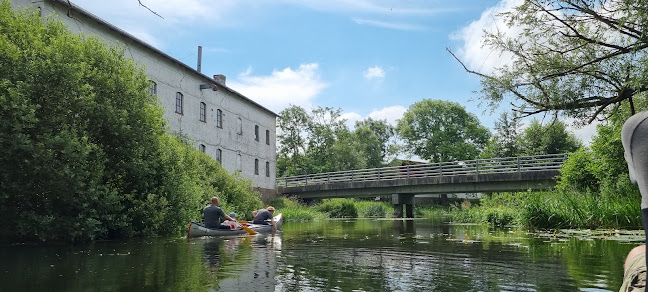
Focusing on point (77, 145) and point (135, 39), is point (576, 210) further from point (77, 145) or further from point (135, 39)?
point (135, 39)

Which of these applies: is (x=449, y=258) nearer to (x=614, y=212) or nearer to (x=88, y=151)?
(x=614, y=212)

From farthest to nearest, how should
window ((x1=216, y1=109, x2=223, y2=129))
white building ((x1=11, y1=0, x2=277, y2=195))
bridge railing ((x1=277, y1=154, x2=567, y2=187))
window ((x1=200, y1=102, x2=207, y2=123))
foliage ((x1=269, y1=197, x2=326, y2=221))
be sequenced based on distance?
1. window ((x1=216, y1=109, x2=223, y2=129))
2. foliage ((x1=269, y1=197, x2=326, y2=221))
3. window ((x1=200, y1=102, x2=207, y2=123))
4. bridge railing ((x1=277, y1=154, x2=567, y2=187))
5. white building ((x1=11, y1=0, x2=277, y2=195))

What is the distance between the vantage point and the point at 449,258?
29.0 ft

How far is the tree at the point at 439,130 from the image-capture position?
64.1 m

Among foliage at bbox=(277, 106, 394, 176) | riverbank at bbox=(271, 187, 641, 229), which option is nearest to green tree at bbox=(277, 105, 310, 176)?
foliage at bbox=(277, 106, 394, 176)

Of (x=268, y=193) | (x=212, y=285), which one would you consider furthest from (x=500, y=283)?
(x=268, y=193)

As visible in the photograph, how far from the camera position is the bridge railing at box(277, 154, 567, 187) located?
29.5 meters

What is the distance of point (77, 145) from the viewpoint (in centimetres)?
1361

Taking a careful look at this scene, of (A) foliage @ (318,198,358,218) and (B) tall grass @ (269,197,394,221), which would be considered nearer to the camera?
(B) tall grass @ (269,197,394,221)

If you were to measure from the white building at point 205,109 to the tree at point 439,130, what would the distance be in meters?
27.3

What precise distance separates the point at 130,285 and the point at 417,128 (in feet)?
205

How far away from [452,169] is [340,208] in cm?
1086

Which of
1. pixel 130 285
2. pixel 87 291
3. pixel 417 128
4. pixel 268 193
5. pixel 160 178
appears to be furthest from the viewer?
pixel 417 128

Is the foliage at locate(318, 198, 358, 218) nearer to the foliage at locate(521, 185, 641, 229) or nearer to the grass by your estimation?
the grass
